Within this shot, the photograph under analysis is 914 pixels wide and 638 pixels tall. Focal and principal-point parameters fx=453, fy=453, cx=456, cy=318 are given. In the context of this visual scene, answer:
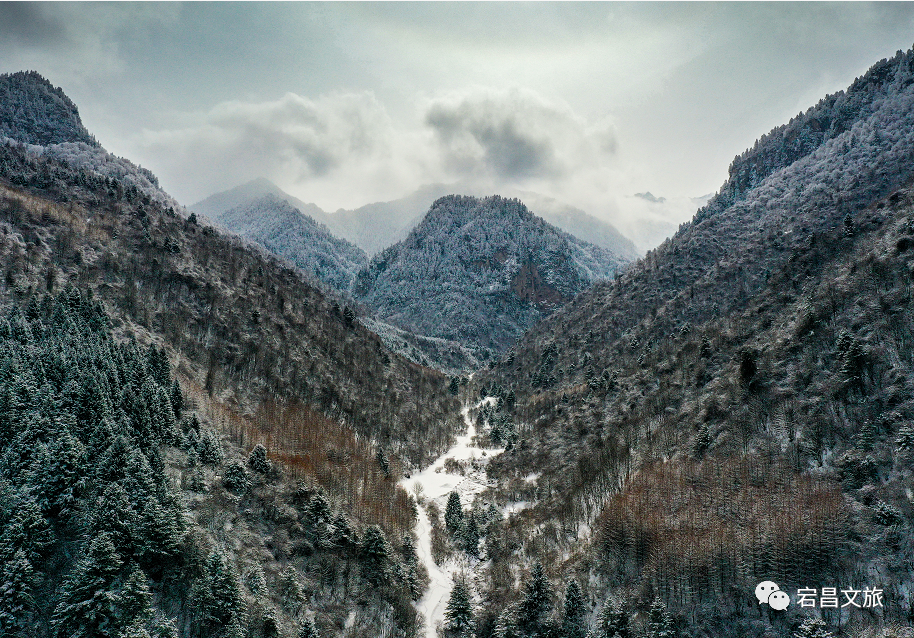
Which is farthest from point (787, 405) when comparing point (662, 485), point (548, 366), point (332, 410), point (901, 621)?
point (548, 366)

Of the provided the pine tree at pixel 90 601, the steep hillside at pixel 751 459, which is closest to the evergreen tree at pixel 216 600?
the pine tree at pixel 90 601

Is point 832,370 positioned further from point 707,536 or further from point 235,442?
point 235,442

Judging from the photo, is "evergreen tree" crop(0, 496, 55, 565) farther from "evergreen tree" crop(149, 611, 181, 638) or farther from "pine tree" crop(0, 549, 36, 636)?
"evergreen tree" crop(149, 611, 181, 638)

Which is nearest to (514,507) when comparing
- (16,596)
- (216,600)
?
(216,600)

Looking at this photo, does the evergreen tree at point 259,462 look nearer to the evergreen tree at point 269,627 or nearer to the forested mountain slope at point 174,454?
the forested mountain slope at point 174,454

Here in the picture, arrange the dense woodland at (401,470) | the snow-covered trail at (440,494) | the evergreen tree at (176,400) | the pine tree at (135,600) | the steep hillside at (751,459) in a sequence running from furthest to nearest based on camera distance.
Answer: the evergreen tree at (176,400), the snow-covered trail at (440,494), the steep hillside at (751,459), the dense woodland at (401,470), the pine tree at (135,600)

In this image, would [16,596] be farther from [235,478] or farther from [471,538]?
[471,538]

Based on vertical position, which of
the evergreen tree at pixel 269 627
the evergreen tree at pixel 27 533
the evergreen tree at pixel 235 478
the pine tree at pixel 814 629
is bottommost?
the evergreen tree at pixel 269 627
